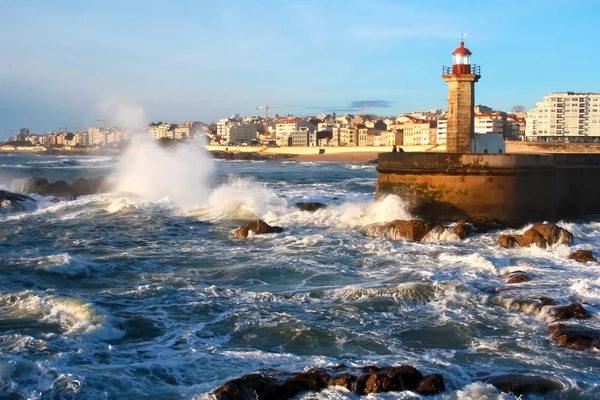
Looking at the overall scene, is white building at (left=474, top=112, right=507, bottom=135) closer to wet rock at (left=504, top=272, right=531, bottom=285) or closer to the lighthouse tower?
the lighthouse tower

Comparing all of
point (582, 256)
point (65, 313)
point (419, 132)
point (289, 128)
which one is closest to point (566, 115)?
point (419, 132)

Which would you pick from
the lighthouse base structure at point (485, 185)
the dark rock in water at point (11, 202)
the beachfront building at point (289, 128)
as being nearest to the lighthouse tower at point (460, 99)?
the lighthouse base structure at point (485, 185)

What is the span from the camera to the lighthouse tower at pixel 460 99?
59.0ft

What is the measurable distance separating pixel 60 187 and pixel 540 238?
58.7 feet

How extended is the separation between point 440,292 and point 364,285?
3.56 feet

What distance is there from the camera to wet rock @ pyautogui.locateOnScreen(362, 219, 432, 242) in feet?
45.2

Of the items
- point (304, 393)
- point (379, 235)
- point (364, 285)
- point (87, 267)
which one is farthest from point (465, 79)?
point (304, 393)

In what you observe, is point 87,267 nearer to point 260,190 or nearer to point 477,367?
point 477,367

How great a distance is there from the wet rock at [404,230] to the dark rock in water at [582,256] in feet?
10.0

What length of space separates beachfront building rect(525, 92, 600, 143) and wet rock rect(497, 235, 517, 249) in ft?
273

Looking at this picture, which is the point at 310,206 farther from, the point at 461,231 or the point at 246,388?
the point at 246,388

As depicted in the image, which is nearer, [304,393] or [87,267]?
[304,393]

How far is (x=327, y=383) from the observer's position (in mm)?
5824

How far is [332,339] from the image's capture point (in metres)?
7.20
